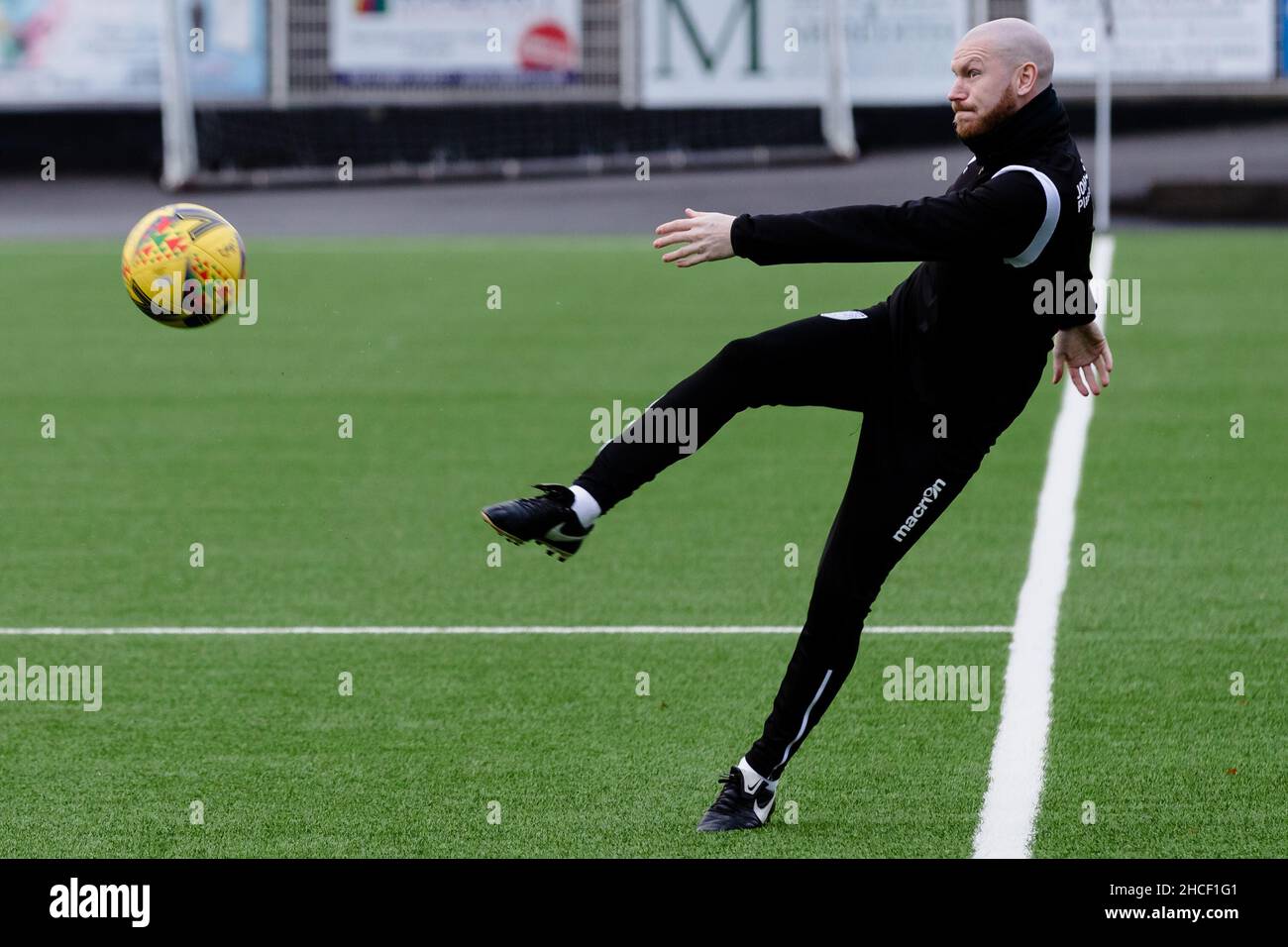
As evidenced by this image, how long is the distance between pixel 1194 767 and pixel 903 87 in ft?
78.5

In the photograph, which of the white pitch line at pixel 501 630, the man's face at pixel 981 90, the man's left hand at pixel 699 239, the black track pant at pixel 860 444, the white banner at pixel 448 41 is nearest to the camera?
the man's left hand at pixel 699 239

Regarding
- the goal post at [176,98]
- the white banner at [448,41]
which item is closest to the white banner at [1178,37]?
the white banner at [448,41]

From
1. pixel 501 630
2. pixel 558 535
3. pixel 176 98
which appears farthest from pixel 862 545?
pixel 176 98

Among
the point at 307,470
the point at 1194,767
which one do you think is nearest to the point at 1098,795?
the point at 1194,767

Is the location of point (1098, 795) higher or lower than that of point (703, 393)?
lower

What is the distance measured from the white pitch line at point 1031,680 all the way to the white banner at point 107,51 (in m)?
19.9

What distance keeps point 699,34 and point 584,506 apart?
24973mm

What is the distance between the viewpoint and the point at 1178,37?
2884 cm

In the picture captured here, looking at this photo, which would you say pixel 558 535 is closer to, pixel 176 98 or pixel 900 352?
pixel 900 352

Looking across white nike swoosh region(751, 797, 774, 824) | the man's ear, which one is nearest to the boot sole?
white nike swoosh region(751, 797, 774, 824)

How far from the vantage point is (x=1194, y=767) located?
6.38m

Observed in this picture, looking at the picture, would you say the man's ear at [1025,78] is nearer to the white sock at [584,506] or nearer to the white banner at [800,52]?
the white sock at [584,506]

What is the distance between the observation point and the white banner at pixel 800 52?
2914 centimetres
